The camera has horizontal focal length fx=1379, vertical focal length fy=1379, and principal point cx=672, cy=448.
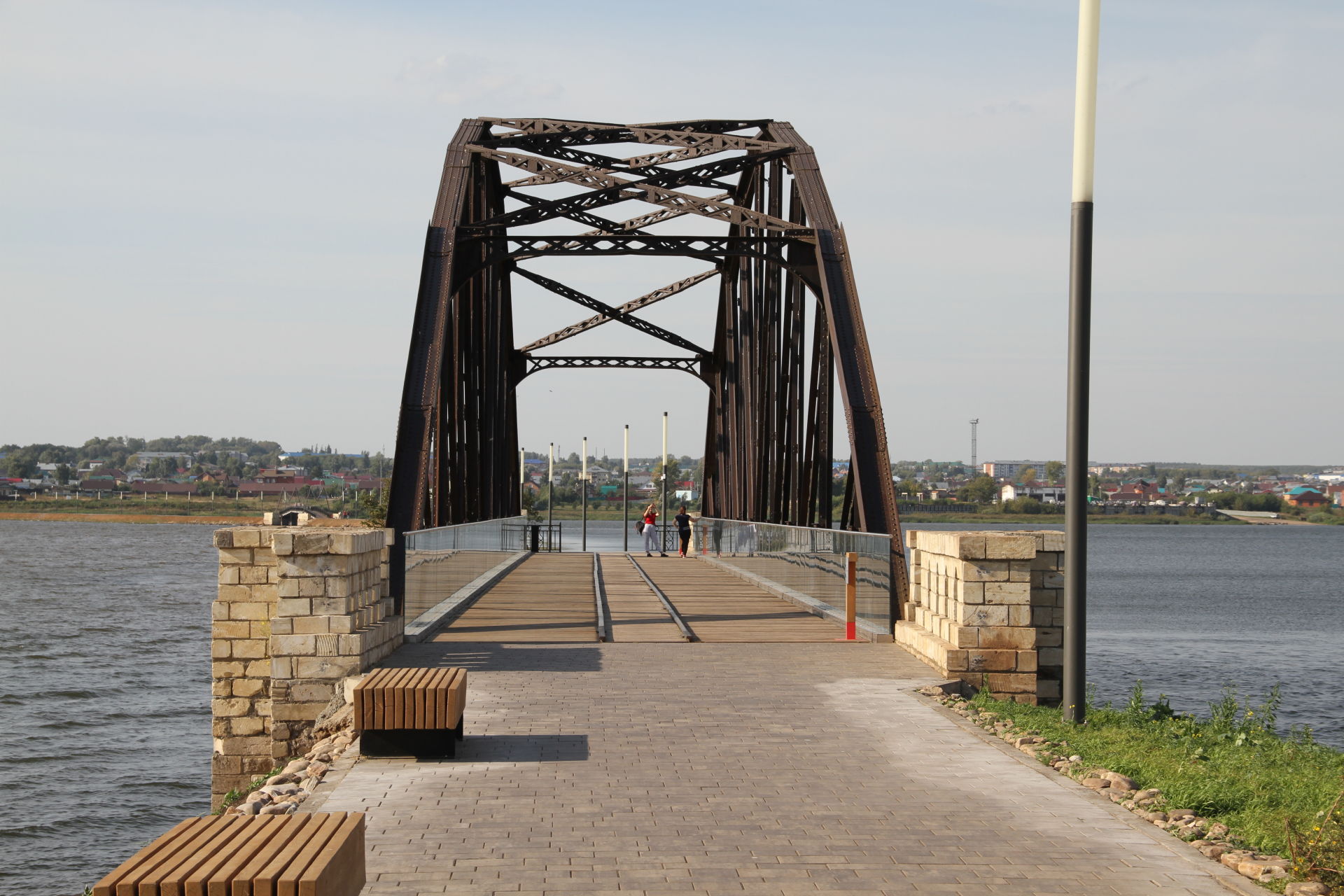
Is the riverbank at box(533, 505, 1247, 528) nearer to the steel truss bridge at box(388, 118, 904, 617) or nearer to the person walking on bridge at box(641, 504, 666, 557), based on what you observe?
the person walking on bridge at box(641, 504, 666, 557)

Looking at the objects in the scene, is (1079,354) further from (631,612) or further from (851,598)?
(631,612)

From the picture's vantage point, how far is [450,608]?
17.4m

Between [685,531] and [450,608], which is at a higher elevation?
[685,531]

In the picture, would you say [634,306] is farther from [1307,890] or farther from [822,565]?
[1307,890]

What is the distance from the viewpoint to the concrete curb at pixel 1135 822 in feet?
19.4

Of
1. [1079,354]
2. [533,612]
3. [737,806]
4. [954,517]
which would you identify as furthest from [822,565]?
[954,517]

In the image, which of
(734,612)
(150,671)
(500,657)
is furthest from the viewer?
(150,671)

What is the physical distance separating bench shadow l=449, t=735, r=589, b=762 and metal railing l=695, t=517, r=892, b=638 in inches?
246

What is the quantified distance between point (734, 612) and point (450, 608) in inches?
150

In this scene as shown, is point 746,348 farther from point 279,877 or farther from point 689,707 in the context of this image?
point 279,877

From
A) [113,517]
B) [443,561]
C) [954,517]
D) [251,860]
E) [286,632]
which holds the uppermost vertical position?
[443,561]

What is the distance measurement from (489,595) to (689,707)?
11078 millimetres

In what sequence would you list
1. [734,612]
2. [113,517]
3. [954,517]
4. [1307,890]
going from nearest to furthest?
[1307,890] < [734,612] < [954,517] < [113,517]

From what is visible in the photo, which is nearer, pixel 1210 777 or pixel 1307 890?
pixel 1307 890
